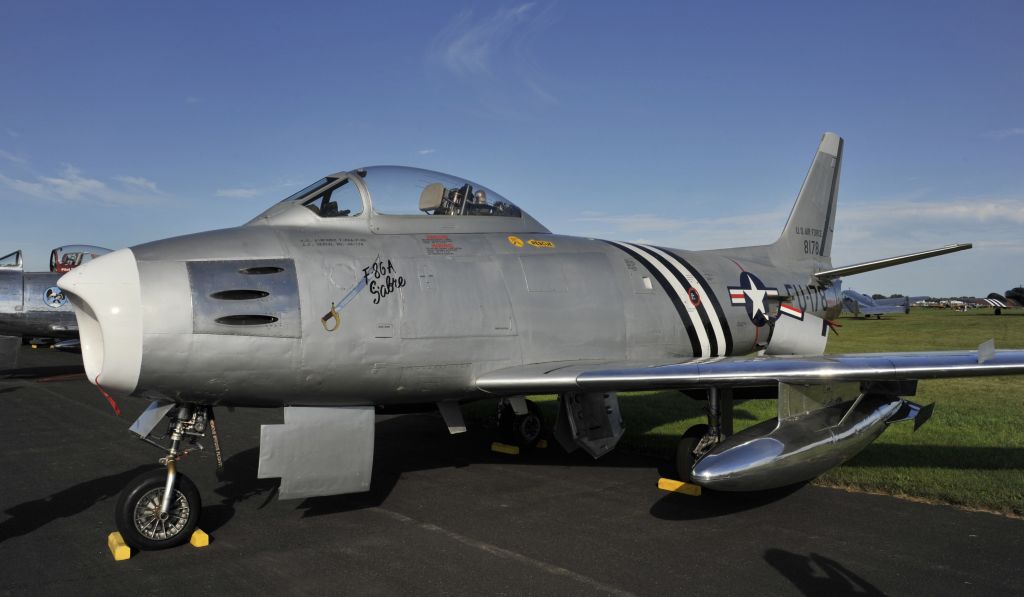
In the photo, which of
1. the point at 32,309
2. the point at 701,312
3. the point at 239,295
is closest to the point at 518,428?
the point at 701,312

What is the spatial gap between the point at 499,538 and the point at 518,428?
3.50 metres

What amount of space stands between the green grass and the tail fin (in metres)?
2.71

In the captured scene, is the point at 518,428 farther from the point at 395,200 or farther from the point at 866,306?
the point at 866,306

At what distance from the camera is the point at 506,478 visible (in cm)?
727

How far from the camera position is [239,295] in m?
5.14

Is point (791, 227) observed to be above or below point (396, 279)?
above

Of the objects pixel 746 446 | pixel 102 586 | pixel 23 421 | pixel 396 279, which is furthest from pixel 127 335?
pixel 23 421

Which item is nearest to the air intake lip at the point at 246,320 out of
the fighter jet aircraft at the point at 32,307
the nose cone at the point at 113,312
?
the nose cone at the point at 113,312

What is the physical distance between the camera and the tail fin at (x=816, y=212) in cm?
1129

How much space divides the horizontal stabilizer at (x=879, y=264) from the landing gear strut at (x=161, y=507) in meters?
9.01

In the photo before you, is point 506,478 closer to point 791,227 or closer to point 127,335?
point 127,335

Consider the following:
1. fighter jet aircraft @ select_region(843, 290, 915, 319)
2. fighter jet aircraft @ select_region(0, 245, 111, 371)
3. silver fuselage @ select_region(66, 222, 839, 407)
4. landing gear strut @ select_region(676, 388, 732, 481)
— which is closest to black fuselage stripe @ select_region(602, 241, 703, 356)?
silver fuselage @ select_region(66, 222, 839, 407)

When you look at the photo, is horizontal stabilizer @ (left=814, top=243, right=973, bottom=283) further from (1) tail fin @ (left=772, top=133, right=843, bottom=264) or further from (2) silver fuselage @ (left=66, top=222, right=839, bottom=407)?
(2) silver fuselage @ (left=66, top=222, right=839, bottom=407)

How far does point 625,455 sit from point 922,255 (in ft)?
16.9
